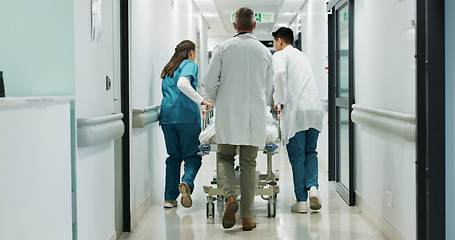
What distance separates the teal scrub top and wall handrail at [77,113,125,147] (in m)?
1.63

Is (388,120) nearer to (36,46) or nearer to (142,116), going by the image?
(142,116)

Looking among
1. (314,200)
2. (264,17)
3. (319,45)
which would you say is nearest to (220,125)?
(314,200)

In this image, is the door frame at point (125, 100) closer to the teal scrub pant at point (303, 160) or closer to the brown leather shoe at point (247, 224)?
the brown leather shoe at point (247, 224)

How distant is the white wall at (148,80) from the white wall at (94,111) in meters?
0.65

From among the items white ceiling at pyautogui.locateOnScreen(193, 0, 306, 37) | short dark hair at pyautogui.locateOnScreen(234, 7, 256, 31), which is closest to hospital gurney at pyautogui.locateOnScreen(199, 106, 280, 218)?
short dark hair at pyautogui.locateOnScreen(234, 7, 256, 31)

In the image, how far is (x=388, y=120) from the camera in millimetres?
3967

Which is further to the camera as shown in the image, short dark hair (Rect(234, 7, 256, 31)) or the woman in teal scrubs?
the woman in teal scrubs

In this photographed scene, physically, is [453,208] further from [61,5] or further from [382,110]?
[61,5]

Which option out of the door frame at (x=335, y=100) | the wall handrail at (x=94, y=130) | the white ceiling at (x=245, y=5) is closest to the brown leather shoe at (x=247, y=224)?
the door frame at (x=335, y=100)

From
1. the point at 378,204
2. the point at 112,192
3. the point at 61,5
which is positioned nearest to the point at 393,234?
the point at 378,204

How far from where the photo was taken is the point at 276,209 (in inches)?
216

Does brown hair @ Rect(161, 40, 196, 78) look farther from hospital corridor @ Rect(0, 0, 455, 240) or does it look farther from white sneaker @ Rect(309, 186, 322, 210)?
white sneaker @ Rect(309, 186, 322, 210)

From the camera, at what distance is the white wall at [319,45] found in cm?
814

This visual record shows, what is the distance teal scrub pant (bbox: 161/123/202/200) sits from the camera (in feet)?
17.8
